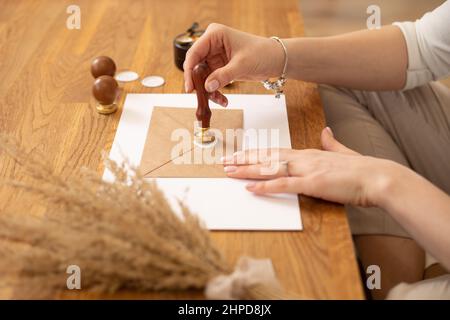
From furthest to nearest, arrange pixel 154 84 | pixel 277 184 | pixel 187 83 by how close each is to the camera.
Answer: pixel 154 84 → pixel 187 83 → pixel 277 184

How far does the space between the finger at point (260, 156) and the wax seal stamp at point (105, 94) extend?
1.14 feet

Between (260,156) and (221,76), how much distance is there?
239 millimetres

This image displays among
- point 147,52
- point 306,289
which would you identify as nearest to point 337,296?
point 306,289

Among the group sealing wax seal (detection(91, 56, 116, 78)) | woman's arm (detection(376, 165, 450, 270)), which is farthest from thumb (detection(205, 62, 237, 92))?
woman's arm (detection(376, 165, 450, 270))

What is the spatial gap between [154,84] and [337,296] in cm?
79

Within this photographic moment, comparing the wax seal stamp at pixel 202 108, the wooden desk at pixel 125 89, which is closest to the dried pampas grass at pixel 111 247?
the wooden desk at pixel 125 89

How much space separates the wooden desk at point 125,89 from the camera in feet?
2.74

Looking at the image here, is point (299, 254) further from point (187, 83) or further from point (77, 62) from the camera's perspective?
point (77, 62)

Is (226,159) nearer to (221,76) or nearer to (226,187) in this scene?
(226,187)

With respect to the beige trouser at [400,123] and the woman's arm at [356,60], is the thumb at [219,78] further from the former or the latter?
the beige trouser at [400,123]

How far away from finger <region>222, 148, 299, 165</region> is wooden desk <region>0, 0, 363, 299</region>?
100 millimetres

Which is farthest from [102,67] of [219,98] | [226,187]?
[226,187]

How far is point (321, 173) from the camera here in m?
0.94

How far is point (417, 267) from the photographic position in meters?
1.02
